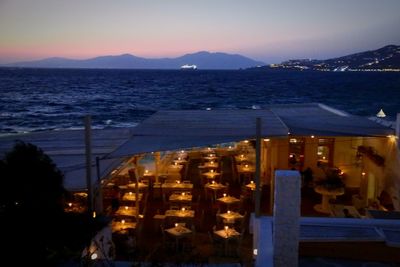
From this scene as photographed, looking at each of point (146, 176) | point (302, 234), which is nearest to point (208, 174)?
point (146, 176)

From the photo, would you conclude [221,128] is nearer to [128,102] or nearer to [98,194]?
[98,194]

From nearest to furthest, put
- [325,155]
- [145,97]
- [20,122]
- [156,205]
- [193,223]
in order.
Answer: [193,223] → [156,205] → [325,155] → [20,122] → [145,97]

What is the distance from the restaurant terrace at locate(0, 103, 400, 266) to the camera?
5.61m

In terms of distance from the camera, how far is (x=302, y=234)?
5719 millimetres

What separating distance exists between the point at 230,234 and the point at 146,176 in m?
5.09

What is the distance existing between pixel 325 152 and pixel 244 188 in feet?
10.0

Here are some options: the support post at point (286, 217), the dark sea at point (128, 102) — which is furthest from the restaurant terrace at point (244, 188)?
the dark sea at point (128, 102)

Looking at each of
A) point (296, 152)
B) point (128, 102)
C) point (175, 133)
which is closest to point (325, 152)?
point (296, 152)

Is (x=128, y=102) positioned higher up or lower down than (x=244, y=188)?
lower down

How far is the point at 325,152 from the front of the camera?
13195 mm

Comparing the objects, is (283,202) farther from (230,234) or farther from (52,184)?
(230,234)

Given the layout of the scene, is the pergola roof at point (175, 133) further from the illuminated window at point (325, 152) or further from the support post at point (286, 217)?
the support post at point (286, 217)

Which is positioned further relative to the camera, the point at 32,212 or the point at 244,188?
the point at 244,188

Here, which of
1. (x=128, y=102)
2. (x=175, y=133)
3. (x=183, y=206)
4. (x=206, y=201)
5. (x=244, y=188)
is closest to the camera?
(x=175, y=133)
